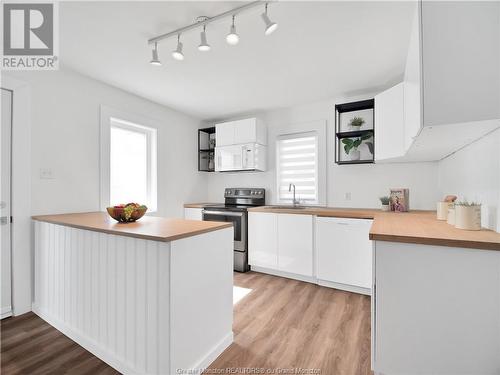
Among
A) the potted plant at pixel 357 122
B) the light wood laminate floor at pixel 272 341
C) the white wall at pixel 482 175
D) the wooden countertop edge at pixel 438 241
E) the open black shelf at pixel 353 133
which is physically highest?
the potted plant at pixel 357 122

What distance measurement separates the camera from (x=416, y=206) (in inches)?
114

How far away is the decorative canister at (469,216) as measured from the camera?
1346mm

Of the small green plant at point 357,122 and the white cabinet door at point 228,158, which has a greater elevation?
the small green plant at point 357,122

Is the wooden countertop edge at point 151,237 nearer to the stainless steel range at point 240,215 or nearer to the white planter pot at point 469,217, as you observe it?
the white planter pot at point 469,217

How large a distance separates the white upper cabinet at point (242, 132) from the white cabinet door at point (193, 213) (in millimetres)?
1115

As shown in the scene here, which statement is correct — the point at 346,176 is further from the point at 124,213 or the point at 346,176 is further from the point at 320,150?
the point at 124,213

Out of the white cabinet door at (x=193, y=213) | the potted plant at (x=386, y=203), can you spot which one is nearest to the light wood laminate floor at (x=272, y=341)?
the potted plant at (x=386, y=203)

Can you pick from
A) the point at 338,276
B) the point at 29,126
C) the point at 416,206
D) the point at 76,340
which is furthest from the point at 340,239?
the point at 29,126

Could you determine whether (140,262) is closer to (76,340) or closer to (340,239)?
(76,340)

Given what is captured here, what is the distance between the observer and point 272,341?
1.82m

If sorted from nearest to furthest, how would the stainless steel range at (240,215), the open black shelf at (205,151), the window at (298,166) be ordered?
the stainless steel range at (240,215) → the window at (298,166) → the open black shelf at (205,151)

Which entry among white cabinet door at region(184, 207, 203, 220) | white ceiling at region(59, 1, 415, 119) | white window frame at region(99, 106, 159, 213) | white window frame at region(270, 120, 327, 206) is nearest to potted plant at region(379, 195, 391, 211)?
white window frame at region(270, 120, 327, 206)

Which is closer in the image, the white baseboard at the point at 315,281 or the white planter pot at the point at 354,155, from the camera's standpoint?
the white baseboard at the point at 315,281

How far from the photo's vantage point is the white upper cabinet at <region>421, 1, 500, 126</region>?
42.8 inches
